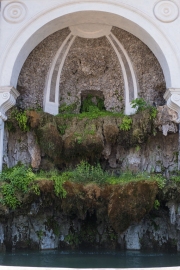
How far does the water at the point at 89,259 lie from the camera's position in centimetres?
1036

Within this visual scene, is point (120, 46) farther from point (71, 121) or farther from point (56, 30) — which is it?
point (71, 121)

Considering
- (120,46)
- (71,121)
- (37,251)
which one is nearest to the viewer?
(37,251)

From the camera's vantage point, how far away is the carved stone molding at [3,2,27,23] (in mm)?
14922

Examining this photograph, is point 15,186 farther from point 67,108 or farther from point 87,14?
point 87,14

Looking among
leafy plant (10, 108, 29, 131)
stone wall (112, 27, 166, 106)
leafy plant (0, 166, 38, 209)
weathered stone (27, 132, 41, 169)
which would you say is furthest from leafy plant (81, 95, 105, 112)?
leafy plant (0, 166, 38, 209)

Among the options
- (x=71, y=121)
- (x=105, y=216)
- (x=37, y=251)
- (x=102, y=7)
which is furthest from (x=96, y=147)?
(x=102, y=7)

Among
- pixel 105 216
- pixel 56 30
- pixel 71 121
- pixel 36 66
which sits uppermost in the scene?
pixel 56 30

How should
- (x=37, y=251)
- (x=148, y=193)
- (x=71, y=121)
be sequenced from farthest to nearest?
(x=71, y=121)
(x=37, y=251)
(x=148, y=193)

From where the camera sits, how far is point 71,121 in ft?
50.9

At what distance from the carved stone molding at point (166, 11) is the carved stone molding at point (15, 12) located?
484 cm

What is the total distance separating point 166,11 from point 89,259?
9.11m

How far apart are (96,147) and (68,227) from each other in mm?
→ 3005

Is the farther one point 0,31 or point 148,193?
point 0,31

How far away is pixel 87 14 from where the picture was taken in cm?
1520
